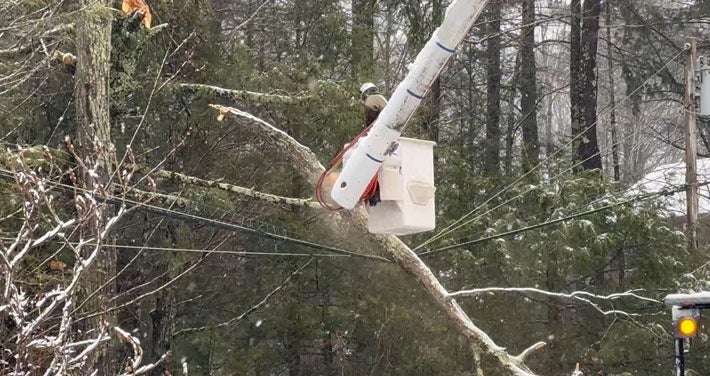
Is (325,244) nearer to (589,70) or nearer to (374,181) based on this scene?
(374,181)

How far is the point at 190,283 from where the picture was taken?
1073cm

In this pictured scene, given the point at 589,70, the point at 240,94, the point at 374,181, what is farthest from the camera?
the point at 589,70

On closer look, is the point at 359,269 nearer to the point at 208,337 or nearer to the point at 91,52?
the point at 208,337

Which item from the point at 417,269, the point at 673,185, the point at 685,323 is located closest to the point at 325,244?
the point at 417,269

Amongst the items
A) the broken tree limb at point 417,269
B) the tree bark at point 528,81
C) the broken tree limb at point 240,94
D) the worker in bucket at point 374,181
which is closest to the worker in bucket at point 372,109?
the worker in bucket at point 374,181

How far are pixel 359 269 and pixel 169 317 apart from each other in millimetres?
2511

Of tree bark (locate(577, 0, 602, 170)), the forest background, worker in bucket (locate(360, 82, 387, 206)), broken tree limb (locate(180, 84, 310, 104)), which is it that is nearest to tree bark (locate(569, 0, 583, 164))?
tree bark (locate(577, 0, 602, 170))

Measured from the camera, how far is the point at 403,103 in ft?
11.4

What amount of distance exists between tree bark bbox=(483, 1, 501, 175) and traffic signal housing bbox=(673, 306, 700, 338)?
8.15 metres

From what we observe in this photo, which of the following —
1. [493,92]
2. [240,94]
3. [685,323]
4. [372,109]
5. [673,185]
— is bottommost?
[685,323]

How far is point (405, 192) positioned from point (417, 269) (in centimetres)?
304

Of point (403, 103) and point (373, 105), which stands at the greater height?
point (373, 105)

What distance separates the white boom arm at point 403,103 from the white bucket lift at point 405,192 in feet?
0.91

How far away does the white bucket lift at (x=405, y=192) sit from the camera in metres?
3.96
